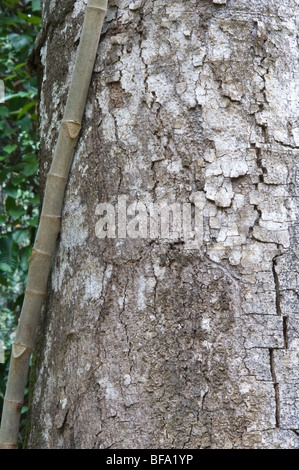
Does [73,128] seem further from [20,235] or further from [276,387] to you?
[20,235]

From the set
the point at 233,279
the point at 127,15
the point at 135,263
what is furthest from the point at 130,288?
the point at 127,15

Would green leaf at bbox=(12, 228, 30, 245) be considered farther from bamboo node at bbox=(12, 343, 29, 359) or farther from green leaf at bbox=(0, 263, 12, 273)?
bamboo node at bbox=(12, 343, 29, 359)

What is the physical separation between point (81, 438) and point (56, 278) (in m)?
0.27

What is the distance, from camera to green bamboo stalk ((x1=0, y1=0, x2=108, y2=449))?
0.87 m

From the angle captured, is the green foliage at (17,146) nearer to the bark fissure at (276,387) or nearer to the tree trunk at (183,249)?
the tree trunk at (183,249)

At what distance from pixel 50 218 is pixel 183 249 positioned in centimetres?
27

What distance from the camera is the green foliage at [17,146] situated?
1992 millimetres

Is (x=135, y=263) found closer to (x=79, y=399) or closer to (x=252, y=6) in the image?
(x=79, y=399)

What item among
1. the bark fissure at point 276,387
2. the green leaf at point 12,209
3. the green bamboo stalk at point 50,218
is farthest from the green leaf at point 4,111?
the bark fissure at point 276,387

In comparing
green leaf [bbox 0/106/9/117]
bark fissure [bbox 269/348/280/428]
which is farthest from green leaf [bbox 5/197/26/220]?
bark fissure [bbox 269/348/280/428]

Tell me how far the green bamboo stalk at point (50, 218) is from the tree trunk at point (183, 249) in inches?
0.8

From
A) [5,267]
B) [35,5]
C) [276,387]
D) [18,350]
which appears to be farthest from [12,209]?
[276,387]

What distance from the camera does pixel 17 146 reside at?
2320 mm

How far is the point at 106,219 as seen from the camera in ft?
2.62
